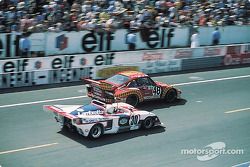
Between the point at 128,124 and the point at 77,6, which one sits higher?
the point at 77,6

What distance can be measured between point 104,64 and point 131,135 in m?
8.72

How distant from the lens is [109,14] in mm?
27250

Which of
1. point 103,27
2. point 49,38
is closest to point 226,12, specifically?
point 103,27

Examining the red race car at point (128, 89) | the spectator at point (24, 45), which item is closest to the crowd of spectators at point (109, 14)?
the spectator at point (24, 45)

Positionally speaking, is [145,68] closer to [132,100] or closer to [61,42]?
[61,42]

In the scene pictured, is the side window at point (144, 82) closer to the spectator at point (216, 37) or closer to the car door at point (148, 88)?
the car door at point (148, 88)

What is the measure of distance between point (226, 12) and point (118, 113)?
21848 millimetres

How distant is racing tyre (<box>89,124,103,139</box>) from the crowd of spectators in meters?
11.3

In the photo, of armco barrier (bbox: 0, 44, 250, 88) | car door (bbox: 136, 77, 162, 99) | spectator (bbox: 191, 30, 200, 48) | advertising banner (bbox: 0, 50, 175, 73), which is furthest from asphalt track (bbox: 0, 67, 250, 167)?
spectator (bbox: 191, 30, 200, 48)

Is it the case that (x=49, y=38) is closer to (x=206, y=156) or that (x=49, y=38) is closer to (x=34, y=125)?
(x=34, y=125)

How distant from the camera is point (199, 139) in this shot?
15.0 meters
